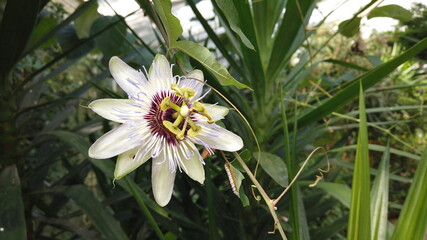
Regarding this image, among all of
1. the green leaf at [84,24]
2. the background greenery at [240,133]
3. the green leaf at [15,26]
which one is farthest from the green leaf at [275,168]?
the green leaf at [84,24]

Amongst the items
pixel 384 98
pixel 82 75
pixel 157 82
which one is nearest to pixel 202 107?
pixel 157 82

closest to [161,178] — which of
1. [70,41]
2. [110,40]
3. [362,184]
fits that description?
[362,184]

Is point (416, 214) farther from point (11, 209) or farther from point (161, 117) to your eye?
point (11, 209)

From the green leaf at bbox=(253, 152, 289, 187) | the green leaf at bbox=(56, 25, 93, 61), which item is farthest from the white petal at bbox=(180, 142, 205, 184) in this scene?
the green leaf at bbox=(56, 25, 93, 61)

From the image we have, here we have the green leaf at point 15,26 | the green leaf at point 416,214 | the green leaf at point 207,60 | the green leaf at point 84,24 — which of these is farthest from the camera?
the green leaf at point 84,24

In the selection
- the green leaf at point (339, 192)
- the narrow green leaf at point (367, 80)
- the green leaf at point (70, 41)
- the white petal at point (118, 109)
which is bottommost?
the green leaf at point (339, 192)

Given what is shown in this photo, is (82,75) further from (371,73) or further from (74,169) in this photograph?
(371,73)

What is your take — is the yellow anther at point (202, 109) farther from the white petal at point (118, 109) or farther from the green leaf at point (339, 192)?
the green leaf at point (339, 192)

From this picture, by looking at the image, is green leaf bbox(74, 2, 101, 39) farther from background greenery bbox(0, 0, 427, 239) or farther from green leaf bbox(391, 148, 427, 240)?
green leaf bbox(391, 148, 427, 240)
